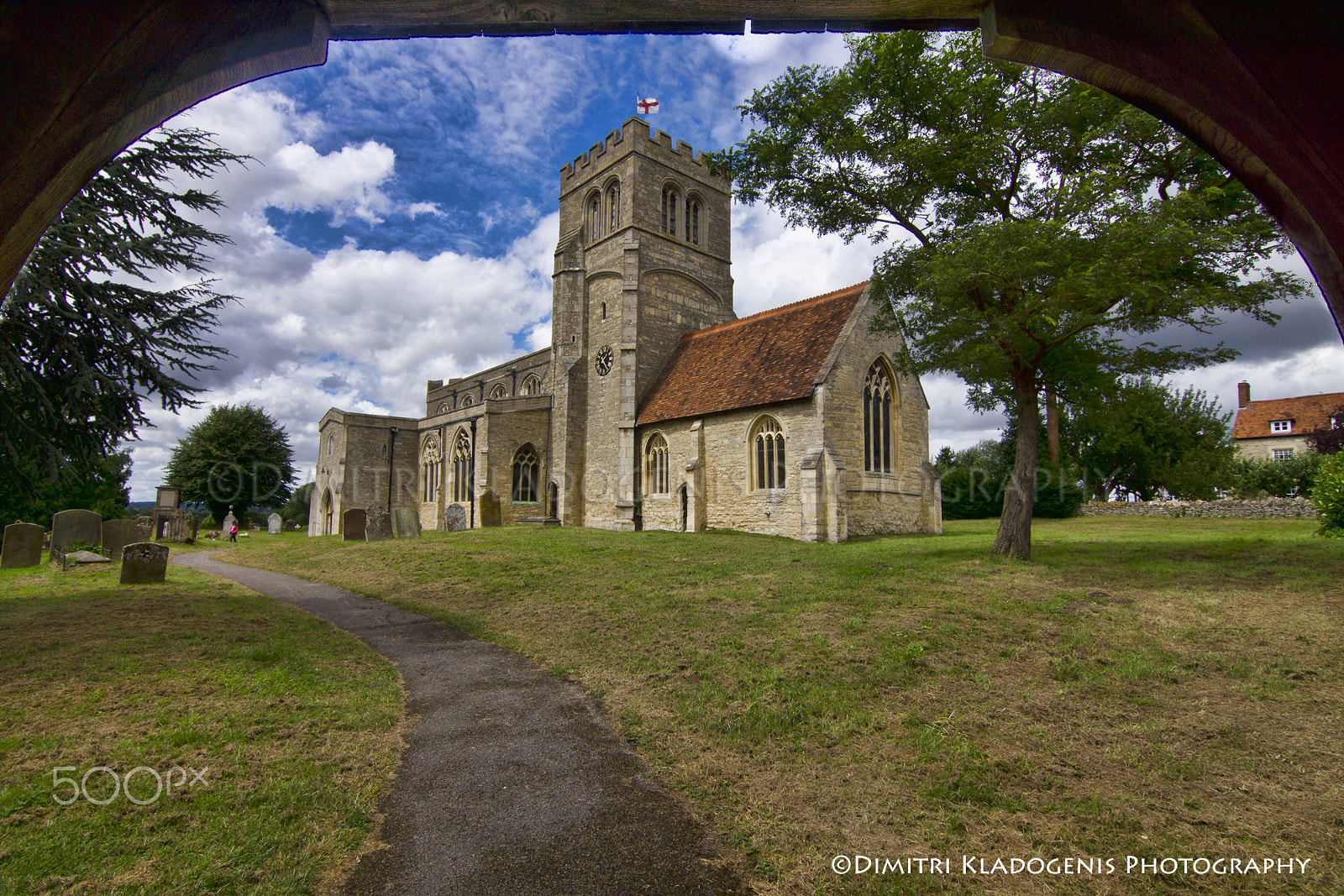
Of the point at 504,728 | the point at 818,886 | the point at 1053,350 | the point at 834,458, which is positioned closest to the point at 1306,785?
the point at 818,886

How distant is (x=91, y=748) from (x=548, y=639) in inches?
177

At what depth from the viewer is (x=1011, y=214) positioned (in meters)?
12.2

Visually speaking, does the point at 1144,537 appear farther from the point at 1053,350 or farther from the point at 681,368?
the point at 681,368

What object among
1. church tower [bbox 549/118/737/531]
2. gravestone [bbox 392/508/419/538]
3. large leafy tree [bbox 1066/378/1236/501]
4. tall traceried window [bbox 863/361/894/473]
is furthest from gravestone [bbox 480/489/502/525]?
large leafy tree [bbox 1066/378/1236/501]

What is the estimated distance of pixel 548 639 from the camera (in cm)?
804

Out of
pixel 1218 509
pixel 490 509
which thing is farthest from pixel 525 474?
pixel 1218 509

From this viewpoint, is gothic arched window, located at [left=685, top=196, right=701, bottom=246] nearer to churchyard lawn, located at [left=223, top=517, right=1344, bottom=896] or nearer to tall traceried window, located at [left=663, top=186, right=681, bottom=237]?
tall traceried window, located at [left=663, top=186, right=681, bottom=237]

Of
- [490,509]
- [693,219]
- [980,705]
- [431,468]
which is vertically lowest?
[980,705]

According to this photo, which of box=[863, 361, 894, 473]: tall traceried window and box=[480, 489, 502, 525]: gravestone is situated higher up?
box=[863, 361, 894, 473]: tall traceried window

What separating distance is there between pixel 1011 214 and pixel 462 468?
968 inches

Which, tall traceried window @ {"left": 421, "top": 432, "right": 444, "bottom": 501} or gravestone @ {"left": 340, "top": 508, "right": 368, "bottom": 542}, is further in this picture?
tall traceried window @ {"left": 421, "top": 432, "right": 444, "bottom": 501}

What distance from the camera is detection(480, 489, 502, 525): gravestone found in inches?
991

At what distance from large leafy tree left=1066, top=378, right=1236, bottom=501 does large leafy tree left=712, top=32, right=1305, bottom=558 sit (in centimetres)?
2454

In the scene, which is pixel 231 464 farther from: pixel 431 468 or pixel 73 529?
pixel 73 529
